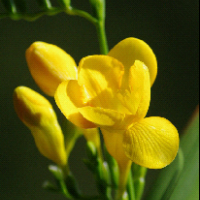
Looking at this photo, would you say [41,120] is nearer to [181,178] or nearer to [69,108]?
[69,108]

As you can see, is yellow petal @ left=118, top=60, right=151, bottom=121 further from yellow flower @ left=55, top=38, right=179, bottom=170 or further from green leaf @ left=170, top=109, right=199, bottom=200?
green leaf @ left=170, top=109, right=199, bottom=200

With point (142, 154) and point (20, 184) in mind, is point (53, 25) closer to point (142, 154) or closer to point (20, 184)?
point (20, 184)

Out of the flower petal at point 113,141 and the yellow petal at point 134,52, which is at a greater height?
the yellow petal at point 134,52

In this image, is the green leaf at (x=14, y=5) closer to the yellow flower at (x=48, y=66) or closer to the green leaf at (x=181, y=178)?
the yellow flower at (x=48, y=66)

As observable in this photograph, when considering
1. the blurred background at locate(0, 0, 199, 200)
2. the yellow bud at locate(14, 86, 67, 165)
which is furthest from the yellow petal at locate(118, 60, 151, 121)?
the blurred background at locate(0, 0, 199, 200)

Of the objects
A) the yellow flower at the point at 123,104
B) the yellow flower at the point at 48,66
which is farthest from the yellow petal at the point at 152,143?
the yellow flower at the point at 48,66

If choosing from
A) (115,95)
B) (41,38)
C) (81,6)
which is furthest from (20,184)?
(115,95)
